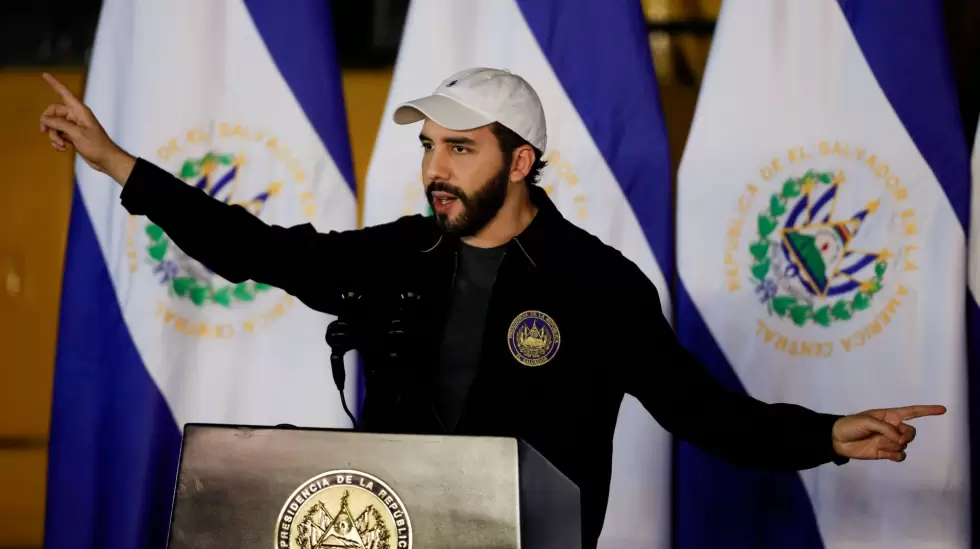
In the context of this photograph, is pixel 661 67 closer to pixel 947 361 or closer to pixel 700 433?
pixel 947 361

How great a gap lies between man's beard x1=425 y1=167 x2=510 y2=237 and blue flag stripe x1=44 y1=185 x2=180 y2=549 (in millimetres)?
1121

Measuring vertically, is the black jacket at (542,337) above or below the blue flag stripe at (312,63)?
below

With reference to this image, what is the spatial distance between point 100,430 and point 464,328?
4.06ft

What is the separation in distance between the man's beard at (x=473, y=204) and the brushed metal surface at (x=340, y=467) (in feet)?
2.52

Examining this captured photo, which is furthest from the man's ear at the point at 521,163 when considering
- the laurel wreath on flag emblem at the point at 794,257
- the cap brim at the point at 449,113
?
the laurel wreath on flag emblem at the point at 794,257

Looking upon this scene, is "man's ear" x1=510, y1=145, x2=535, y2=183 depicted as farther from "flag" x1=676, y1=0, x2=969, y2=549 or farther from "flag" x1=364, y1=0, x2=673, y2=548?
"flag" x1=676, y1=0, x2=969, y2=549

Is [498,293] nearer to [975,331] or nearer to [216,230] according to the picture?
[216,230]

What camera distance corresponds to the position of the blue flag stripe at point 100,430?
2.55m

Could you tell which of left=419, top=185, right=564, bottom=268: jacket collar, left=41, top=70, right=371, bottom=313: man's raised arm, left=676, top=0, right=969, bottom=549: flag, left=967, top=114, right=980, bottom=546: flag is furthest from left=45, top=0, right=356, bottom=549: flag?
left=967, top=114, right=980, bottom=546: flag

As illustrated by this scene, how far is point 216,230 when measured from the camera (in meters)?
1.87

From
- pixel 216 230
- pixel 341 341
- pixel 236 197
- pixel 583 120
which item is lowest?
pixel 341 341

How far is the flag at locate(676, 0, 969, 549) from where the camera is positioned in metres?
2.47

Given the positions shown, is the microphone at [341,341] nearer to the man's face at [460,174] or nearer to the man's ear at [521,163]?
the man's face at [460,174]

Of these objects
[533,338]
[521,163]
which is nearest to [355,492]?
[533,338]
